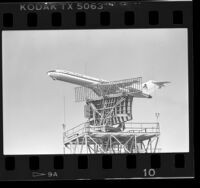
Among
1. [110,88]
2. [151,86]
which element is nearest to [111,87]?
[110,88]

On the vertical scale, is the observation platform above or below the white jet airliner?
below

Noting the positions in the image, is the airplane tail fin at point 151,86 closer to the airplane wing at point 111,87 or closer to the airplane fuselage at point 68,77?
the airplane wing at point 111,87

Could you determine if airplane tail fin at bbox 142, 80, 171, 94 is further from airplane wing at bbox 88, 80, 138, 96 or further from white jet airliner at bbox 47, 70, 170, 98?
airplane wing at bbox 88, 80, 138, 96

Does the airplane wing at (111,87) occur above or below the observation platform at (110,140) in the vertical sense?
above

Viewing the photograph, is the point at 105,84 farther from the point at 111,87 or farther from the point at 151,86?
the point at 151,86

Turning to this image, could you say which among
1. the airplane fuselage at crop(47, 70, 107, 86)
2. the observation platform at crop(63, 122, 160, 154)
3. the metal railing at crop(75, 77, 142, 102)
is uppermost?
the airplane fuselage at crop(47, 70, 107, 86)

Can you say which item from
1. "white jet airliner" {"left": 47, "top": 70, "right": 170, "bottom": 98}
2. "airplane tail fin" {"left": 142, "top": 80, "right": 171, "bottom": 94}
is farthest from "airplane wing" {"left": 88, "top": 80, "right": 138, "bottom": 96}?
"airplane tail fin" {"left": 142, "top": 80, "right": 171, "bottom": 94}

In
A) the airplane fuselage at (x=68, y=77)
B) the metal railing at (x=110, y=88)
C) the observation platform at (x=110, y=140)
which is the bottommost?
the observation platform at (x=110, y=140)

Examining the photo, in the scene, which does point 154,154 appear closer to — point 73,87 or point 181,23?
point 73,87

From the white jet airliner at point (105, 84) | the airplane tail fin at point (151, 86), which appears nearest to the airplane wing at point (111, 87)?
the white jet airliner at point (105, 84)
